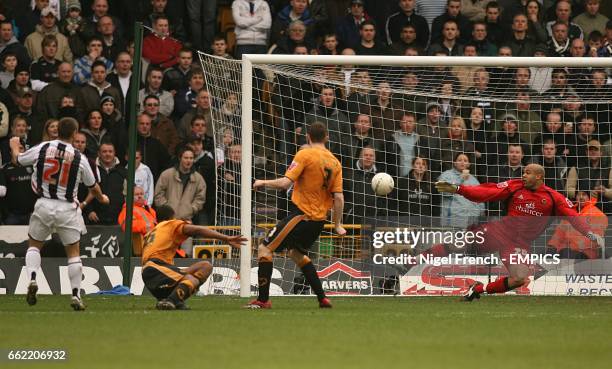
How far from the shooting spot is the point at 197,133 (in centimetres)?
2103

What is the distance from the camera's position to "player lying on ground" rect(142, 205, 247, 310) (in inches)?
542

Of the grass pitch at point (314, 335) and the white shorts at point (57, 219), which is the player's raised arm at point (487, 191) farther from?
the white shorts at point (57, 219)

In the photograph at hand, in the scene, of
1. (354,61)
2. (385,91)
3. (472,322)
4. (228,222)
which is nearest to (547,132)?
(385,91)

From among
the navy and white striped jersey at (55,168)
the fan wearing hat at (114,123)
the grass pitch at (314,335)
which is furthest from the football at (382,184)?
the fan wearing hat at (114,123)

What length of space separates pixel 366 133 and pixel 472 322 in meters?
7.21

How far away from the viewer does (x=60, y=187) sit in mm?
13961

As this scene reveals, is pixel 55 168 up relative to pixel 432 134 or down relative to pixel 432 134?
down

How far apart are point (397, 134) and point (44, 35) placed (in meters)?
6.84

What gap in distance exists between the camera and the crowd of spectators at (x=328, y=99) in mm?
19344

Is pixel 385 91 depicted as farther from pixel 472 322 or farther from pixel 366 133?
pixel 472 322

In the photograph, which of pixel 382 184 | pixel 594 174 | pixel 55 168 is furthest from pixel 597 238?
pixel 55 168

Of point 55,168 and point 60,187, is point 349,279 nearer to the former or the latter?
point 60,187

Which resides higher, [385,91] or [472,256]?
[385,91]

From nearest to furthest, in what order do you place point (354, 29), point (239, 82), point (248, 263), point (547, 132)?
point (248, 263) < point (239, 82) < point (547, 132) < point (354, 29)
